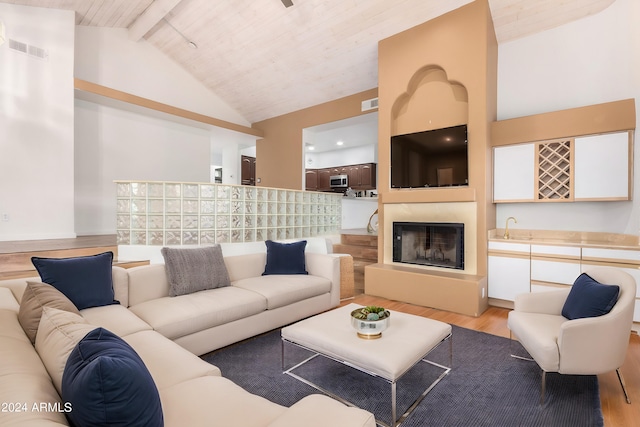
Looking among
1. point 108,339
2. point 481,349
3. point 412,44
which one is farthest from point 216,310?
point 412,44

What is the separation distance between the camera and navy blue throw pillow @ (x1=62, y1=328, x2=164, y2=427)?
2.62 feet

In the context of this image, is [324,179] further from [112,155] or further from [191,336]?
[191,336]

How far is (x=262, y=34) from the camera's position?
16.3 ft

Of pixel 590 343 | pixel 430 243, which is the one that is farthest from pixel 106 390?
pixel 430 243

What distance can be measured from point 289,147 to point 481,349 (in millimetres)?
5438

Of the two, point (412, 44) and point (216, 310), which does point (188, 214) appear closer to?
point (216, 310)

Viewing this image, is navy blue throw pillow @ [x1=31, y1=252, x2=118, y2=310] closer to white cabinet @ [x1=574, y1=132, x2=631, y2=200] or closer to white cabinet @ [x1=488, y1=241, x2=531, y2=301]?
white cabinet @ [x1=488, y1=241, x2=531, y2=301]

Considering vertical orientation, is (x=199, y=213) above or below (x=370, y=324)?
above

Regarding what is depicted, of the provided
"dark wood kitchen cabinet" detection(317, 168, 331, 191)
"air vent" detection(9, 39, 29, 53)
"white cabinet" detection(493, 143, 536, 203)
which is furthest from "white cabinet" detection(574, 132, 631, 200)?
"air vent" detection(9, 39, 29, 53)

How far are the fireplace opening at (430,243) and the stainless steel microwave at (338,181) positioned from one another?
16.0 feet

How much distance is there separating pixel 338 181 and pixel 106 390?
8.72 meters

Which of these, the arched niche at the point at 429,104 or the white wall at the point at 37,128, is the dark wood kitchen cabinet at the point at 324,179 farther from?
the white wall at the point at 37,128

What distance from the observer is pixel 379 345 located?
6.29 ft

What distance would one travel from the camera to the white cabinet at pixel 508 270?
3.62 metres
